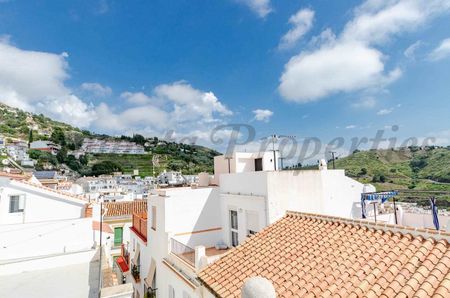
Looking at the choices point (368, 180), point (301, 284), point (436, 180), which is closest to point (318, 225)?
point (301, 284)

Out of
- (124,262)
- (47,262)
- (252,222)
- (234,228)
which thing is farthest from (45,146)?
(252,222)

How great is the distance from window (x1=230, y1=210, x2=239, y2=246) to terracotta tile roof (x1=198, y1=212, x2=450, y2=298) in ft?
12.4

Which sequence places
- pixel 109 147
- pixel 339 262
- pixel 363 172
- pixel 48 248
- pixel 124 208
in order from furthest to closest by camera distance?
pixel 109 147, pixel 363 172, pixel 124 208, pixel 48 248, pixel 339 262

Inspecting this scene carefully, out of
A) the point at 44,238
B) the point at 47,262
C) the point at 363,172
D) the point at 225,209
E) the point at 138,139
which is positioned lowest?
the point at 47,262

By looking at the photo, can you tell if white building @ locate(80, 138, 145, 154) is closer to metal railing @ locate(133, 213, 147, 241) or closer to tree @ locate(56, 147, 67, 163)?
tree @ locate(56, 147, 67, 163)

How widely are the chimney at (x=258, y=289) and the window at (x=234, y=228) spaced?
9.93 metres

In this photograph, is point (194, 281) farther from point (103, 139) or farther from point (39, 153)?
point (103, 139)

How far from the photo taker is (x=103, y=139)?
607 ft

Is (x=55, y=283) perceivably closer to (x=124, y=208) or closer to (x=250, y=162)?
(x=250, y=162)

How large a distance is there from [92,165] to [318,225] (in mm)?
143767

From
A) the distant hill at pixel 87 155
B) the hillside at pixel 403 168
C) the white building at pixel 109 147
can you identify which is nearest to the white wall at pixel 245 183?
the hillside at pixel 403 168

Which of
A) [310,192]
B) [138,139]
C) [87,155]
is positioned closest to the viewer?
[310,192]

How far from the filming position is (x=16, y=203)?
15.2 meters

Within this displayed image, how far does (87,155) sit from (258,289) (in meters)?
165
